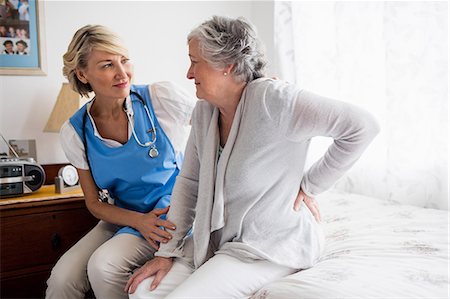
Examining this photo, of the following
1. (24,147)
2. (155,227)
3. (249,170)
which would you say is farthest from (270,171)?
(24,147)

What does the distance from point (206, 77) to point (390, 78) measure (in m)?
1.22

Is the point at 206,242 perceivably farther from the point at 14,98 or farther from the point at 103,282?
the point at 14,98

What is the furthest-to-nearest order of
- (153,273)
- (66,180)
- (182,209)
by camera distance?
1. (66,180)
2. (182,209)
3. (153,273)

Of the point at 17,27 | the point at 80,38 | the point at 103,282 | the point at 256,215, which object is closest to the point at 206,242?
the point at 256,215

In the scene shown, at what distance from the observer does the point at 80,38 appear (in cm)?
159

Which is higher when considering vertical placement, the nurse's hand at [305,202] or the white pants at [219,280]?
the nurse's hand at [305,202]

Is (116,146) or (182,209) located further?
(116,146)

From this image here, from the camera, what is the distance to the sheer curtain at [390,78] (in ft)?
6.63

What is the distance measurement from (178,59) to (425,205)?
1611 mm

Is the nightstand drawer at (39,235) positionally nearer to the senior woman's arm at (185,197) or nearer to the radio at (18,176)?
the radio at (18,176)

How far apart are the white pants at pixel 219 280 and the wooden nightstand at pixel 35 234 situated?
77 centimetres

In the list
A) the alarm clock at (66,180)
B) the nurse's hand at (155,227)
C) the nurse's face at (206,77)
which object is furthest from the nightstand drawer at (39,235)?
the nurse's face at (206,77)

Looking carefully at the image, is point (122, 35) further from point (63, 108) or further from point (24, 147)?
point (24, 147)

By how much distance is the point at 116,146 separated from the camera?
1633 millimetres
